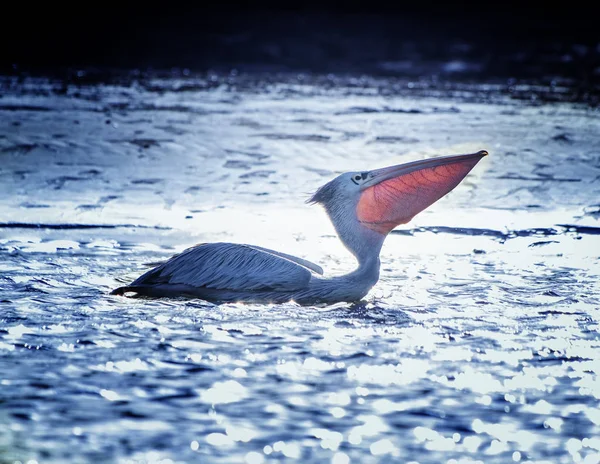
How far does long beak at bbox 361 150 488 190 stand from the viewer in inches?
213

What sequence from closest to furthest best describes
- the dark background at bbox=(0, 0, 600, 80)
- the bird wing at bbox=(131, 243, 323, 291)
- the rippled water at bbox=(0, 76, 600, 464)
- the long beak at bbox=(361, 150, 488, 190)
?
the rippled water at bbox=(0, 76, 600, 464) → the bird wing at bbox=(131, 243, 323, 291) → the long beak at bbox=(361, 150, 488, 190) → the dark background at bbox=(0, 0, 600, 80)

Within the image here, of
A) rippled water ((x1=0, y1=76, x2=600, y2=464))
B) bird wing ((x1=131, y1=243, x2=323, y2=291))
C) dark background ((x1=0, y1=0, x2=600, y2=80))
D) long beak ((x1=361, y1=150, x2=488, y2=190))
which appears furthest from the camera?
dark background ((x1=0, y1=0, x2=600, y2=80))

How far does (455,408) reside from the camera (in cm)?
356

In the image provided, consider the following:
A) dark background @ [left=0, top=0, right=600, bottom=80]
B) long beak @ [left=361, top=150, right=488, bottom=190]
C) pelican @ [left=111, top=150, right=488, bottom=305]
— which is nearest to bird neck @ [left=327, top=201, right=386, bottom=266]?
pelican @ [left=111, top=150, right=488, bottom=305]

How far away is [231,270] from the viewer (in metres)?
5.19

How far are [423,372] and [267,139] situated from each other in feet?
30.1

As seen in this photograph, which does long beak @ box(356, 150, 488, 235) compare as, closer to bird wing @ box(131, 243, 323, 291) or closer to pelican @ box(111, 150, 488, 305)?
pelican @ box(111, 150, 488, 305)

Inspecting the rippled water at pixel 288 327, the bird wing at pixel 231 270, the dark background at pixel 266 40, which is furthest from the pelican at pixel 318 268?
the dark background at pixel 266 40

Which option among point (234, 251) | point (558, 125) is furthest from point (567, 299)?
point (558, 125)

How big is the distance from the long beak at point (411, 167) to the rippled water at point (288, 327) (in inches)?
22.8

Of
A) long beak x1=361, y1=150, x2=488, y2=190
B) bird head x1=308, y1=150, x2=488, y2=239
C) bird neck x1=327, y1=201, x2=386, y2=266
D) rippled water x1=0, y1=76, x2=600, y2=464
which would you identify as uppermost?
long beak x1=361, y1=150, x2=488, y2=190

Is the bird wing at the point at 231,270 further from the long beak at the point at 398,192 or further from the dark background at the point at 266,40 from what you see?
the dark background at the point at 266,40

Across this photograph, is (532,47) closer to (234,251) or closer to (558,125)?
(558,125)

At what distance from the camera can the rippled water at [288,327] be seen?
10.8 ft
